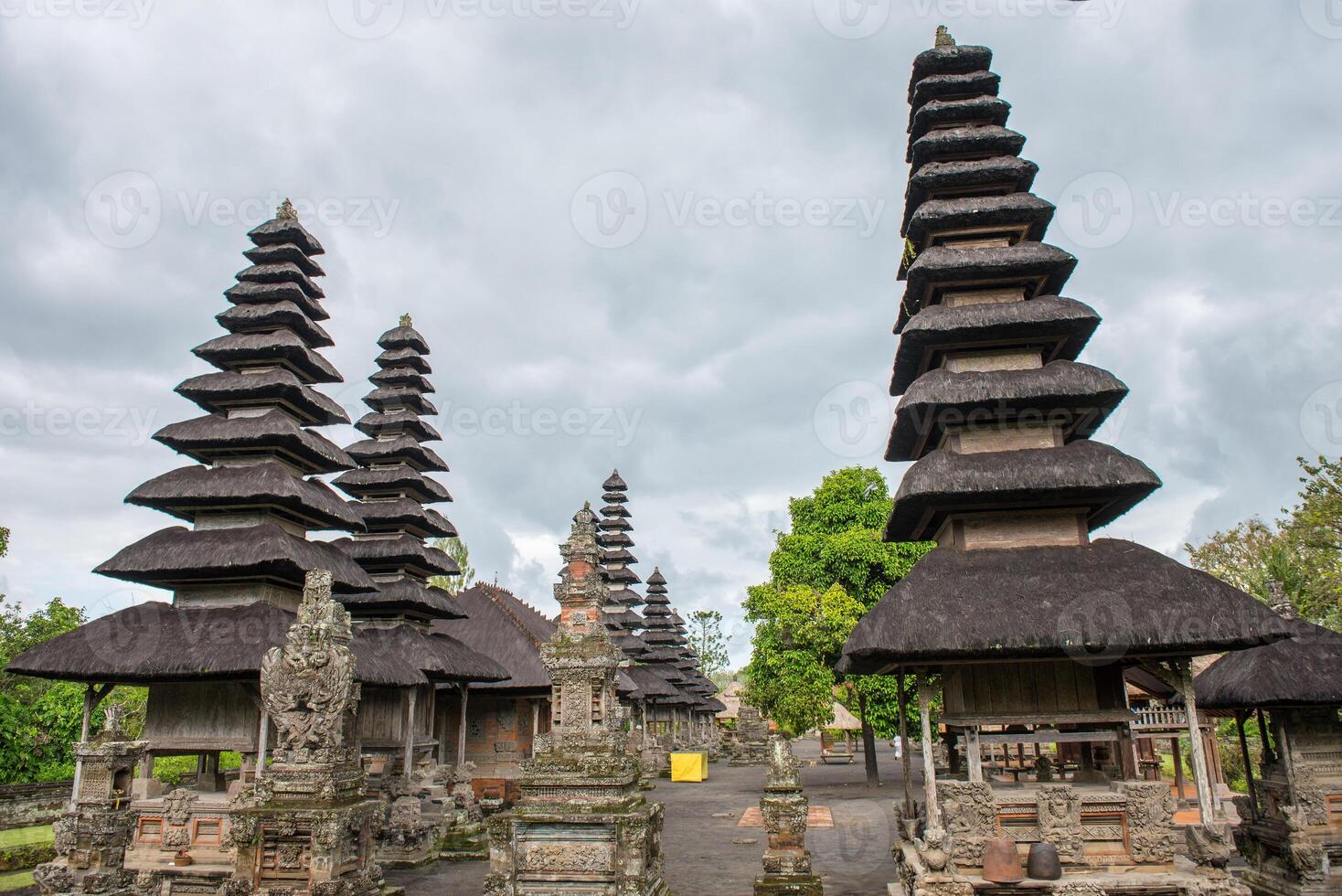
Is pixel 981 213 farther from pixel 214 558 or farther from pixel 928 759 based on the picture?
pixel 214 558

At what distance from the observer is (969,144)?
1644 cm

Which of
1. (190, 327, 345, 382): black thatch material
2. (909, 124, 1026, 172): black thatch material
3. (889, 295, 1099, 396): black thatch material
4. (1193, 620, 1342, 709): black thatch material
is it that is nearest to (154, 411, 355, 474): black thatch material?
(190, 327, 345, 382): black thatch material

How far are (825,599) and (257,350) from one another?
18.2 metres

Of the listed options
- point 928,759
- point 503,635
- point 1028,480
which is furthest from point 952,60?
point 503,635

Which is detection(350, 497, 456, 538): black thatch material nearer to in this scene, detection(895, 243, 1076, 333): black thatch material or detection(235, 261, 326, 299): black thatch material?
detection(235, 261, 326, 299): black thatch material

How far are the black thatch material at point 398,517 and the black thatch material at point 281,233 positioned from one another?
26.4ft

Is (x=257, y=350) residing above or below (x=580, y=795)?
above

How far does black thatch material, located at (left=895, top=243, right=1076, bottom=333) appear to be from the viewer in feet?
49.7

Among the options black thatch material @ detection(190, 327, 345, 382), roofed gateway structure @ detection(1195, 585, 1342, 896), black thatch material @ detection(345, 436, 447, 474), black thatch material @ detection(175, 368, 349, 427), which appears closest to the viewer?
roofed gateway structure @ detection(1195, 585, 1342, 896)

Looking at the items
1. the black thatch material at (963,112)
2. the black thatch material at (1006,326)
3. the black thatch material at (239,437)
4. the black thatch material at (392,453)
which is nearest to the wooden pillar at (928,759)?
the black thatch material at (1006,326)

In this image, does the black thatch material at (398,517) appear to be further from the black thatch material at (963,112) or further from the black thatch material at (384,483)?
the black thatch material at (963,112)

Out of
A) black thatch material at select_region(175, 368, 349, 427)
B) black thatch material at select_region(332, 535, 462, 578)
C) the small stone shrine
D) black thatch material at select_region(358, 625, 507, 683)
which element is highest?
black thatch material at select_region(175, 368, 349, 427)

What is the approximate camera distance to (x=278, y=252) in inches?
830

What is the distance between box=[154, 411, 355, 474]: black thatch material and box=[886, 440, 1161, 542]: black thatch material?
544 inches
